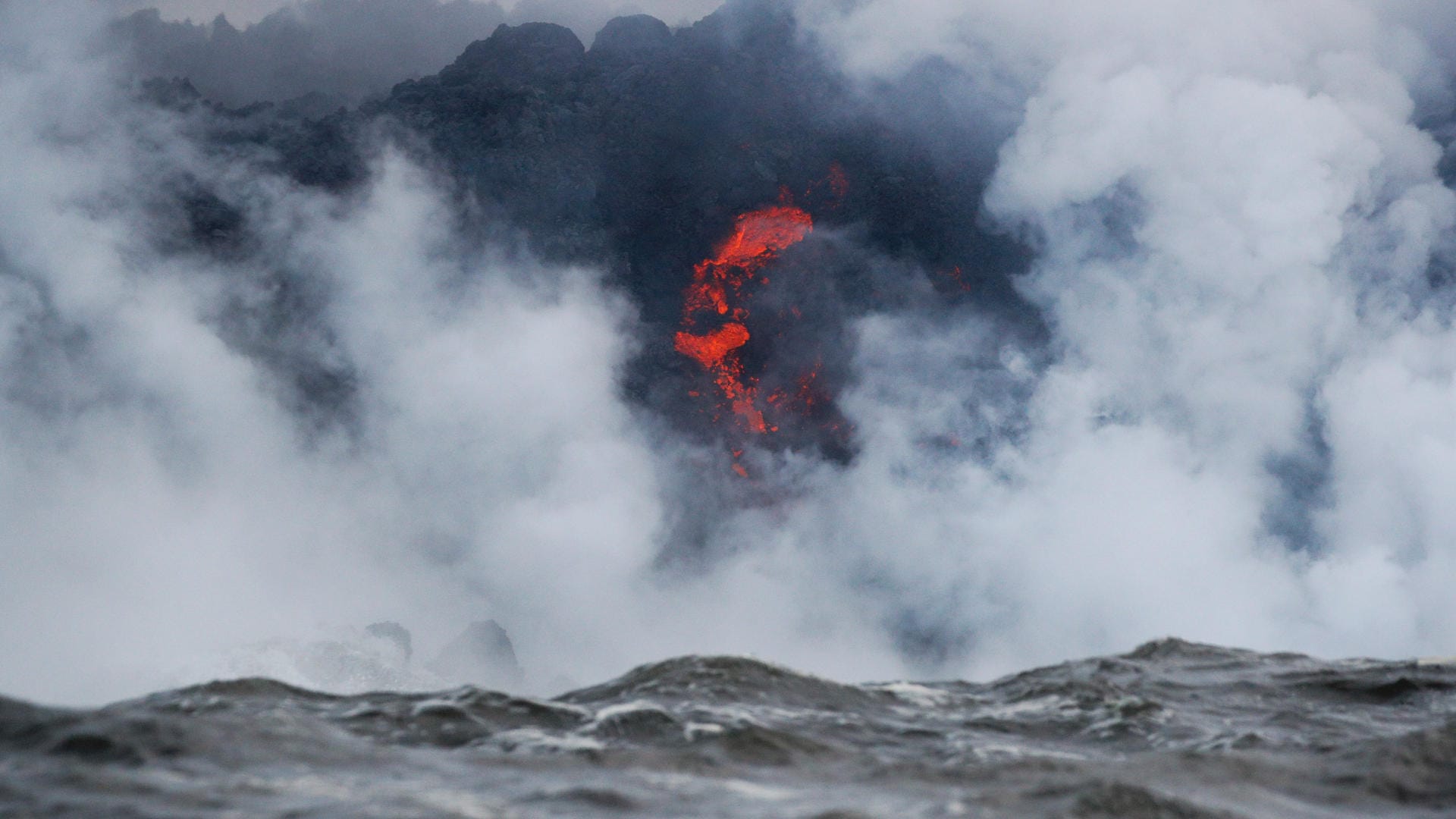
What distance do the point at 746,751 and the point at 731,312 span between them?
225ft

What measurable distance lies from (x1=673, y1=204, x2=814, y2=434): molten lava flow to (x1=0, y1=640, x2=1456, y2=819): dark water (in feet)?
208

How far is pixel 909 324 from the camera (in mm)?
73125

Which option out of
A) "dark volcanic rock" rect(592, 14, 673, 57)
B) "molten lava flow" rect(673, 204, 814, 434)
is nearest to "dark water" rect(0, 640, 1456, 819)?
"molten lava flow" rect(673, 204, 814, 434)

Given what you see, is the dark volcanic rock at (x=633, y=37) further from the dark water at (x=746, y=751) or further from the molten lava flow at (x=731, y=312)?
the dark water at (x=746, y=751)

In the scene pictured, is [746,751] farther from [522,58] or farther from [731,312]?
[522,58]

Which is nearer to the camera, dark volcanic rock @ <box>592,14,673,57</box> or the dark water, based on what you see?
the dark water

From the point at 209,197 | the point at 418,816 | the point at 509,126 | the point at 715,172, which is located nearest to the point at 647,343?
the point at 715,172

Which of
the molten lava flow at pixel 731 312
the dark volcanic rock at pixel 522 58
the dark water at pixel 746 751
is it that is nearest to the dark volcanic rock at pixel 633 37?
the dark volcanic rock at pixel 522 58

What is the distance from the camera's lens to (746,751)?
8.43 meters

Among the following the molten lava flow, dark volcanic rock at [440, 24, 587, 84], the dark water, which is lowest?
the dark water

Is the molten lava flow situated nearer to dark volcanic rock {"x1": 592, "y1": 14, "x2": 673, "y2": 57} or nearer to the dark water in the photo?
dark volcanic rock {"x1": 592, "y1": 14, "x2": 673, "y2": 57}

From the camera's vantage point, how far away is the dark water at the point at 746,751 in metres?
6.36

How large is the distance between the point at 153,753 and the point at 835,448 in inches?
2764

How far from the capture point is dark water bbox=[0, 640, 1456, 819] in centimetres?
636
